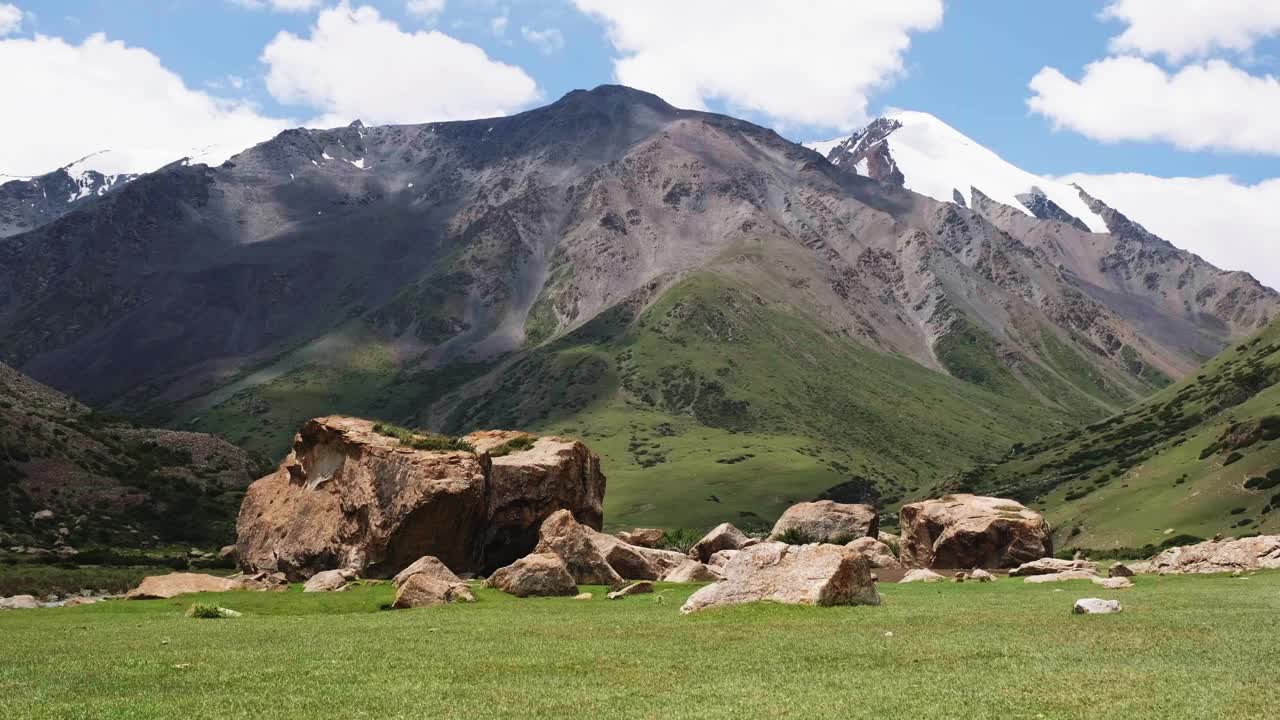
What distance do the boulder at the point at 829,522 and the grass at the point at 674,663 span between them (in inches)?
2365

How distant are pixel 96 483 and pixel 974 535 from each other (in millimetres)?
97855

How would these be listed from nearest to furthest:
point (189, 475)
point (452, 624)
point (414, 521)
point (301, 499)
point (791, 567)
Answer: point (452, 624), point (791, 567), point (414, 521), point (301, 499), point (189, 475)

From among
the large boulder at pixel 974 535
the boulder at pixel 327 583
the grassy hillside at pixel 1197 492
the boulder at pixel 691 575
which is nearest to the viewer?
the boulder at pixel 327 583

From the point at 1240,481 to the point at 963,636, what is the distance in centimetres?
12683

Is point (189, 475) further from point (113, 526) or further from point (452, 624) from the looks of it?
point (452, 624)

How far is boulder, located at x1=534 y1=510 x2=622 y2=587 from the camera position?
61969 millimetres

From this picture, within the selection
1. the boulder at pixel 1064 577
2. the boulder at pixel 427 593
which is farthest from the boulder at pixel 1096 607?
the boulder at pixel 427 593

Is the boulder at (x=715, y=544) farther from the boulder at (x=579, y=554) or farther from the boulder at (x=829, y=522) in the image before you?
the boulder at (x=579, y=554)

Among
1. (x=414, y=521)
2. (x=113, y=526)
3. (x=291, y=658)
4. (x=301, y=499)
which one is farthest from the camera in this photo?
(x=113, y=526)

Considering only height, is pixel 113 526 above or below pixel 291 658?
below

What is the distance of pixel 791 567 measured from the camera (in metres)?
43.2

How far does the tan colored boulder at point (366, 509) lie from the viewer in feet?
220

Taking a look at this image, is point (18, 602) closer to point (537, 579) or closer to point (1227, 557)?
point (537, 579)

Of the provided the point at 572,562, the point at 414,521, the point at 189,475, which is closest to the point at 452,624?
the point at 572,562
